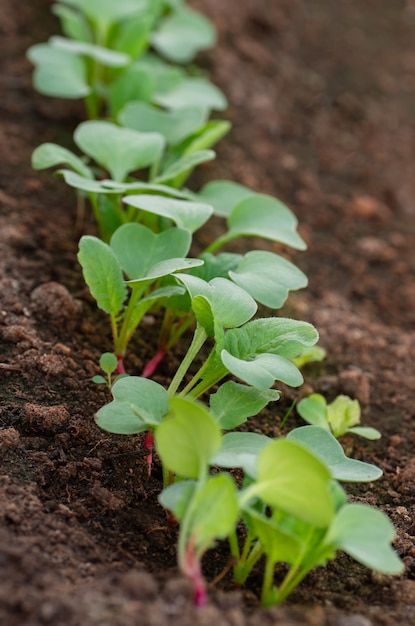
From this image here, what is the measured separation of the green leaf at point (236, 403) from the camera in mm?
1272

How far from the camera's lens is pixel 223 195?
191 cm

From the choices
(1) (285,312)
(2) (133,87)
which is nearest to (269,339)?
(1) (285,312)

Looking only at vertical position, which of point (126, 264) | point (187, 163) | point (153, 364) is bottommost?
point (153, 364)

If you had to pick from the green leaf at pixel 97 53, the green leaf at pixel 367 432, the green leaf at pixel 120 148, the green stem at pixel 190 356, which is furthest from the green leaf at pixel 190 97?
the green leaf at pixel 367 432

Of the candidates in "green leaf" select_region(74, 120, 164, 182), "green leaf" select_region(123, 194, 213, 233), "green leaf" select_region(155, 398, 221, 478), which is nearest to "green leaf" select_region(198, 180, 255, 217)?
"green leaf" select_region(74, 120, 164, 182)

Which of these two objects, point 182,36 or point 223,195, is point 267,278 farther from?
point 182,36

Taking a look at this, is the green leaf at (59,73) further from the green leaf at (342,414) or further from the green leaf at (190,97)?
the green leaf at (342,414)

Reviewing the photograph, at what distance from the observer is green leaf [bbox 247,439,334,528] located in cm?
102

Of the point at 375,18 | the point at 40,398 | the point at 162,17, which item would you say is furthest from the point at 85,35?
the point at 375,18

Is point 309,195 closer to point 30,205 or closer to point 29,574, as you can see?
point 30,205

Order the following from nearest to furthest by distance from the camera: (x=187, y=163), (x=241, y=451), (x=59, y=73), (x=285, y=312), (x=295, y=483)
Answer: (x=295, y=483)
(x=241, y=451)
(x=187, y=163)
(x=285, y=312)
(x=59, y=73)

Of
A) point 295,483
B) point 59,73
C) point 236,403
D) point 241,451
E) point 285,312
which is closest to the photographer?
point 295,483

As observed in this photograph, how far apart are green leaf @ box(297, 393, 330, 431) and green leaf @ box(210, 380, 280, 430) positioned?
0.81ft

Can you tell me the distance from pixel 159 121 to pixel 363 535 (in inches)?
48.2
